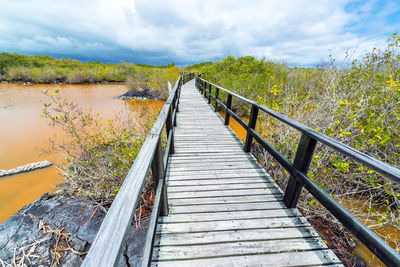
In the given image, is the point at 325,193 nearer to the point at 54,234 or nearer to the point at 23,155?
the point at 54,234

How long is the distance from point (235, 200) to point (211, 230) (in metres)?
0.62

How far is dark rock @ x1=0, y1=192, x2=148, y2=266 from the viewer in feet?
8.57

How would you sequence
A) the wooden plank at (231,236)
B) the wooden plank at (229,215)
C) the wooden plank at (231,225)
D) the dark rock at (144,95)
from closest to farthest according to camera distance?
the wooden plank at (231,236)
the wooden plank at (231,225)
the wooden plank at (229,215)
the dark rock at (144,95)

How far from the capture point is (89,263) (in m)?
0.54

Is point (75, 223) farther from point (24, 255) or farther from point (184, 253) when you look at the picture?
point (184, 253)

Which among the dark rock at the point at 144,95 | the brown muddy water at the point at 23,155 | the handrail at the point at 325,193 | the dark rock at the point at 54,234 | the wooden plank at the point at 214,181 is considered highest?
the handrail at the point at 325,193

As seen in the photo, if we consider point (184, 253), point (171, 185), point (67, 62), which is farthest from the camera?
point (67, 62)

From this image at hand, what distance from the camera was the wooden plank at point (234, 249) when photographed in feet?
5.60

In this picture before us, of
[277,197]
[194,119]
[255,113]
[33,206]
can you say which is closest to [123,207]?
[277,197]

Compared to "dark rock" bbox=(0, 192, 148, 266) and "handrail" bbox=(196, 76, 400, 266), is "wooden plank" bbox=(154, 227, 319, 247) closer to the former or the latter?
"handrail" bbox=(196, 76, 400, 266)

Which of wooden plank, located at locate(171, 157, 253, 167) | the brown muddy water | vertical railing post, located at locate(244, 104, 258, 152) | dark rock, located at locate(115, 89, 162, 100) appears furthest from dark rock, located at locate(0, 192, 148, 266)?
dark rock, located at locate(115, 89, 162, 100)

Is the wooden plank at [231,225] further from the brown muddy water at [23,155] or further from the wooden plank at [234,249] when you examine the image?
the brown muddy water at [23,155]

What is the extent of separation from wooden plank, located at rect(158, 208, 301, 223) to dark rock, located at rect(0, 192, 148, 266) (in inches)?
39.5

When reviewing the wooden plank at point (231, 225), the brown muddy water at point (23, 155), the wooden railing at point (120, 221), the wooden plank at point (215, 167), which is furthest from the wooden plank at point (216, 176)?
the brown muddy water at point (23, 155)
